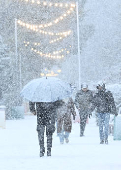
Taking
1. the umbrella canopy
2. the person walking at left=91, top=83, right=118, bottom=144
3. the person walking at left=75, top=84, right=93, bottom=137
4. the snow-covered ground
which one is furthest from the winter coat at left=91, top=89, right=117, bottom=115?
the umbrella canopy

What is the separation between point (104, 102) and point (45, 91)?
10.4 feet

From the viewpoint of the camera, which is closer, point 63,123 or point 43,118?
point 43,118

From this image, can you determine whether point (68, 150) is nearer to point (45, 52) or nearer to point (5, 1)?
point (5, 1)

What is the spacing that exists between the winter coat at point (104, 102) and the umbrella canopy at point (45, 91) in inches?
104

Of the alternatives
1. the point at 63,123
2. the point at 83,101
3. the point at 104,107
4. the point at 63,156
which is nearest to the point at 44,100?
the point at 63,156

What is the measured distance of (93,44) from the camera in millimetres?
97625

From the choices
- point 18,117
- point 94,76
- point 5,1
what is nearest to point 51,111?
point 18,117

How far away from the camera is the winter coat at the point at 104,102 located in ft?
43.8

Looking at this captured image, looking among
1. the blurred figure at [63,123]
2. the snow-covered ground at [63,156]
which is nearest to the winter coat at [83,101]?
the snow-covered ground at [63,156]

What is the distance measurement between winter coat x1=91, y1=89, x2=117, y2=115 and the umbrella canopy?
265cm

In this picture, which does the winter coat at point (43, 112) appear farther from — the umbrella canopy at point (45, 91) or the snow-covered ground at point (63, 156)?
the snow-covered ground at point (63, 156)

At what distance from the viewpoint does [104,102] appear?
1345cm

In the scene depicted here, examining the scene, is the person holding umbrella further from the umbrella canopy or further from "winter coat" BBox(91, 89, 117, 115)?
"winter coat" BBox(91, 89, 117, 115)

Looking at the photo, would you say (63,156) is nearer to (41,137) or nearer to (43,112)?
(41,137)
